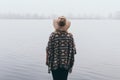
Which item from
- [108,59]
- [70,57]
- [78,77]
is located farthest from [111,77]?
[70,57]

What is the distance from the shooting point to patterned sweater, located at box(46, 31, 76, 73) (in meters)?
10.5

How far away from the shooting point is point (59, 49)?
10.5 meters

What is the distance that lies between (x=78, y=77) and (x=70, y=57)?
10927 mm

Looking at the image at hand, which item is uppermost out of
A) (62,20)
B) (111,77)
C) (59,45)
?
(62,20)

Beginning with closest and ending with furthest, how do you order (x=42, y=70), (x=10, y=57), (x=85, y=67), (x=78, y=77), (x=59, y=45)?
(x=59, y=45) < (x=78, y=77) < (x=42, y=70) < (x=85, y=67) < (x=10, y=57)

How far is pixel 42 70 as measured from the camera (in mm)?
23797

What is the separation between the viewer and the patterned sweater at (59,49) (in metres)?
10.5

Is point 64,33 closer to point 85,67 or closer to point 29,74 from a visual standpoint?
point 29,74

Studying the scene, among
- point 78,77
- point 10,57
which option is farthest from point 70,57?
point 10,57

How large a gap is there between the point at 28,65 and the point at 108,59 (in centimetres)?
876

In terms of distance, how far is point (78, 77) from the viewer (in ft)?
70.5

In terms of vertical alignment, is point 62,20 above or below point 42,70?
above

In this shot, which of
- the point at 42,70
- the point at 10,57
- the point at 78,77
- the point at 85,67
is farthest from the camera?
the point at 10,57

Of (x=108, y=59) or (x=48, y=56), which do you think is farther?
(x=108, y=59)
